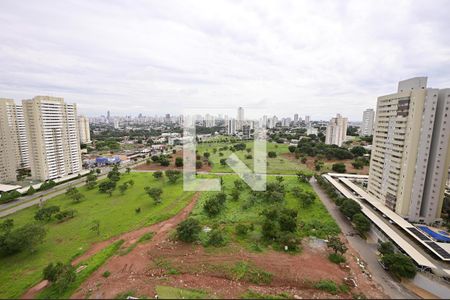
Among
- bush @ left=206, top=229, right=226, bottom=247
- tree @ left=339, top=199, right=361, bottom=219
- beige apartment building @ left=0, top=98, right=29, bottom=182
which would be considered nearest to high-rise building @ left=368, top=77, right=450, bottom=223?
tree @ left=339, top=199, right=361, bottom=219

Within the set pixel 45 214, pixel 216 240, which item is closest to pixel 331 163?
pixel 216 240

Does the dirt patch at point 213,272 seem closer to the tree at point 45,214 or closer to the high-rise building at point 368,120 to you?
the tree at point 45,214

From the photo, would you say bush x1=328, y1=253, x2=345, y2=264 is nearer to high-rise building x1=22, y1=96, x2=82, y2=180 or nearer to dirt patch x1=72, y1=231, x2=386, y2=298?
dirt patch x1=72, y1=231, x2=386, y2=298

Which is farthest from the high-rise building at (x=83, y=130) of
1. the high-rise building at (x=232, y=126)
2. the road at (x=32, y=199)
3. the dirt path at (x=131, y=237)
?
the dirt path at (x=131, y=237)

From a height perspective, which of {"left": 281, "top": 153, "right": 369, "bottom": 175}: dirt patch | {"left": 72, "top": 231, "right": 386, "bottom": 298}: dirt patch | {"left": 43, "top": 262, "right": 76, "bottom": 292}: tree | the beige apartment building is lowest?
{"left": 72, "top": 231, "right": 386, "bottom": 298}: dirt patch

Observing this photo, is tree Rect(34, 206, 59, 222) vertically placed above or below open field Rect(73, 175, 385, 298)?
above

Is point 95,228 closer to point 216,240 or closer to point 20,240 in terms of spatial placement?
point 20,240

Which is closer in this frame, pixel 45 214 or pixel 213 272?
pixel 213 272
